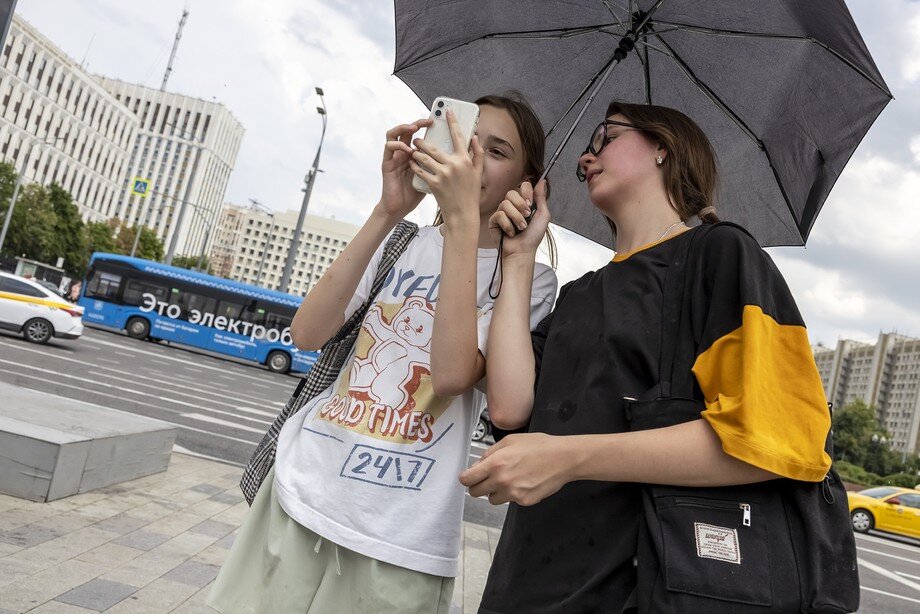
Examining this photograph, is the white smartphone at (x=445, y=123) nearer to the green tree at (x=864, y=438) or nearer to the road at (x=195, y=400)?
the road at (x=195, y=400)

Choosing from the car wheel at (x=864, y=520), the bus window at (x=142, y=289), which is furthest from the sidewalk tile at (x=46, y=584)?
the bus window at (x=142, y=289)

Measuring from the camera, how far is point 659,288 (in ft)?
4.59

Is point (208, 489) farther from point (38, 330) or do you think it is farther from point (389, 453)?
point (38, 330)

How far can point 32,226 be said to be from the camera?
167 feet

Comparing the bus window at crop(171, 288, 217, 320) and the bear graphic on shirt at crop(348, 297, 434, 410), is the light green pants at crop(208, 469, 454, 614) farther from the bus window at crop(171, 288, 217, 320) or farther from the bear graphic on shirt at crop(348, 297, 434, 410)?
the bus window at crop(171, 288, 217, 320)

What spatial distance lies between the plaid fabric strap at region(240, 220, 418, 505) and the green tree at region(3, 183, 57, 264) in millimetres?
56044

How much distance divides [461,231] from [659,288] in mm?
404

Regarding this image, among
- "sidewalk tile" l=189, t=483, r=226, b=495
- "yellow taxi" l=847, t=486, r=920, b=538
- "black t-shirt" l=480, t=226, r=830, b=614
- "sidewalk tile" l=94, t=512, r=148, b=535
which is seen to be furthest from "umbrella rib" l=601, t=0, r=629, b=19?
"yellow taxi" l=847, t=486, r=920, b=538

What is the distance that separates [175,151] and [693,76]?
15413 cm

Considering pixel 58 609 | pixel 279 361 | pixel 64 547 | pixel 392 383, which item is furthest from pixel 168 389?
pixel 392 383

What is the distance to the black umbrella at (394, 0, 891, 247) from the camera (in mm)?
2098

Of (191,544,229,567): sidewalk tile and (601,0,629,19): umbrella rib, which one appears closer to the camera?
(601,0,629,19): umbrella rib

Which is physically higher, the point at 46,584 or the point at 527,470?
the point at 527,470

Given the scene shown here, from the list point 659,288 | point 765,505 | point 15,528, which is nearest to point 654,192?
point 659,288
